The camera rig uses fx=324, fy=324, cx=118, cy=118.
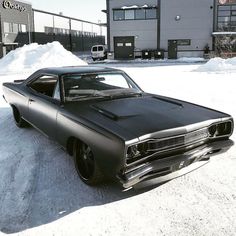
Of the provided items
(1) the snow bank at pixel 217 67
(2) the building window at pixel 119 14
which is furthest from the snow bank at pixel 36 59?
(2) the building window at pixel 119 14

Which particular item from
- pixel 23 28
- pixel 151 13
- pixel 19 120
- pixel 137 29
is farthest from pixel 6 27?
pixel 19 120

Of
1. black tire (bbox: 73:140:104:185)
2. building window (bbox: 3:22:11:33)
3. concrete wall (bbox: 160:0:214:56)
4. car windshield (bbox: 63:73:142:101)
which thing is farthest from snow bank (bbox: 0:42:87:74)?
black tire (bbox: 73:140:104:185)

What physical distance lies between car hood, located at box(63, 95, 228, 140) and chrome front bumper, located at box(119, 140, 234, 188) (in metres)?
0.34

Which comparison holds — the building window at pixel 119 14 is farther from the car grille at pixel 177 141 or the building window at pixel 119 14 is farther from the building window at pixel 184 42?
the car grille at pixel 177 141

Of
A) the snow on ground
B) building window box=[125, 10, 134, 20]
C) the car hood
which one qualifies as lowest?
the snow on ground

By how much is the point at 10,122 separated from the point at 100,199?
4271 mm

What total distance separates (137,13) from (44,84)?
36.2 m

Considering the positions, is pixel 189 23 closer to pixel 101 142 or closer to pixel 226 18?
pixel 226 18

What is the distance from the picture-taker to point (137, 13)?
39688 mm

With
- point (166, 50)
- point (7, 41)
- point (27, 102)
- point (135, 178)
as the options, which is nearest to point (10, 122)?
point (27, 102)

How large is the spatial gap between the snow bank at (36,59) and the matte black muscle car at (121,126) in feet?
61.3

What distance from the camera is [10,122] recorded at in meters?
7.32

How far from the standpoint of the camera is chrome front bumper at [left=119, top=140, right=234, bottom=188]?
11.0 feet

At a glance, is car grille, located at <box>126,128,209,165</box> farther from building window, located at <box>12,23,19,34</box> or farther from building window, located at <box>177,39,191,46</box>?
building window, located at <box>12,23,19,34</box>
